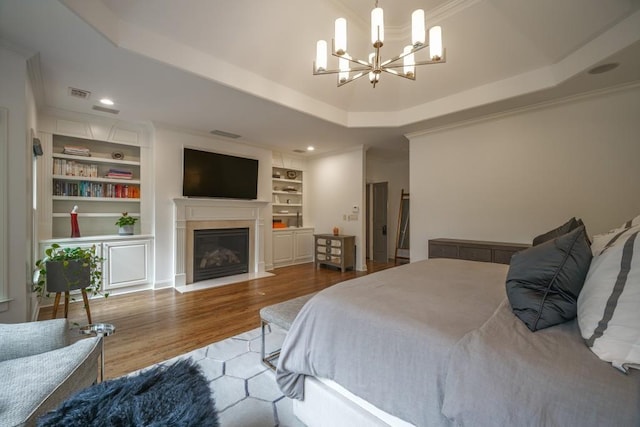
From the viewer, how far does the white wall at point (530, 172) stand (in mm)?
2990

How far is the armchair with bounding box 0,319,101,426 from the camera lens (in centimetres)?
95

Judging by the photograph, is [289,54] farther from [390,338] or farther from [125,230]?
[125,230]

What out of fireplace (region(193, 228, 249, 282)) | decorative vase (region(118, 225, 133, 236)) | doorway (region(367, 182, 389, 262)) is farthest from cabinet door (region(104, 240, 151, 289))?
doorway (region(367, 182, 389, 262))

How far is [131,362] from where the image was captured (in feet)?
6.92

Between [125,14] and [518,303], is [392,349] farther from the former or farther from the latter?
[125,14]

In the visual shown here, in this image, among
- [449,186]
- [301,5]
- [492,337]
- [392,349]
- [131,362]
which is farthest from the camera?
[449,186]

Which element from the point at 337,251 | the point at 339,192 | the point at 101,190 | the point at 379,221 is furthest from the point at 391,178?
the point at 101,190

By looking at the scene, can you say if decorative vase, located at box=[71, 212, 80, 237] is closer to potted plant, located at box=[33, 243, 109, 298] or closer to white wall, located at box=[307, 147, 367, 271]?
potted plant, located at box=[33, 243, 109, 298]

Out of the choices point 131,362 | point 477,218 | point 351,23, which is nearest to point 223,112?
point 351,23

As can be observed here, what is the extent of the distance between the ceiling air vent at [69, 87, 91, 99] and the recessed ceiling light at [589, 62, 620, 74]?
549 cm

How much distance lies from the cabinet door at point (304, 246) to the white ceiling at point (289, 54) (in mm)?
2857

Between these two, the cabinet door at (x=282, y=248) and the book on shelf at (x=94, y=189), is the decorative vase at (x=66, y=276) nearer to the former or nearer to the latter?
the book on shelf at (x=94, y=189)

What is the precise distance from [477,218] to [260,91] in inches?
141

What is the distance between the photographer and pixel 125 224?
3.95 m
